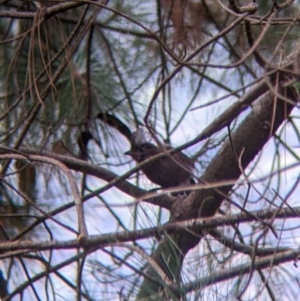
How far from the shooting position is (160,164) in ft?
5.74

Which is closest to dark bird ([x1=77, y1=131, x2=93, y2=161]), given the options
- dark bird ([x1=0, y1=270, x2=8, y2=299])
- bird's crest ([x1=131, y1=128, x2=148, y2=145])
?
bird's crest ([x1=131, y1=128, x2=148, y2=145])

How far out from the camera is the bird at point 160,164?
162 cm

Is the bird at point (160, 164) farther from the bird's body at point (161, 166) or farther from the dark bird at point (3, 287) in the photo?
the dark bird at point (3, 287)

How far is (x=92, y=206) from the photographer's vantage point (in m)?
1.60

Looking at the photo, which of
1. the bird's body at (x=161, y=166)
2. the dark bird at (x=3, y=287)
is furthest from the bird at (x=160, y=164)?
the dark bird at (x=3, y=287)

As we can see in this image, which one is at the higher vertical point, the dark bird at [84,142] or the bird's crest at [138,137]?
the dark bird at [84,142]

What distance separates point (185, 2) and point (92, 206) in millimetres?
475

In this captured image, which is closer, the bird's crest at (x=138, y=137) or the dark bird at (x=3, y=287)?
the dark bird at (x=3, y=287)

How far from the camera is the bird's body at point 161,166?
1622 millimetres

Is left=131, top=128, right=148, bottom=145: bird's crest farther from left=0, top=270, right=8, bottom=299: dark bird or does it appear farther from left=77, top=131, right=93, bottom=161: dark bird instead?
left=0, top=270, right=8, bottom=299: dark bird

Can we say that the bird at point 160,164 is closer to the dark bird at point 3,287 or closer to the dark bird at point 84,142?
the dark bird at point 84,142

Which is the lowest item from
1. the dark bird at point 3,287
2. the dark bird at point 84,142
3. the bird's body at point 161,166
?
the dark bird at point 3,287

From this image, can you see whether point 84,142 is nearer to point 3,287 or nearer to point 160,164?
point 160,164

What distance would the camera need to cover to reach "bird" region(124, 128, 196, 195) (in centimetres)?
162
